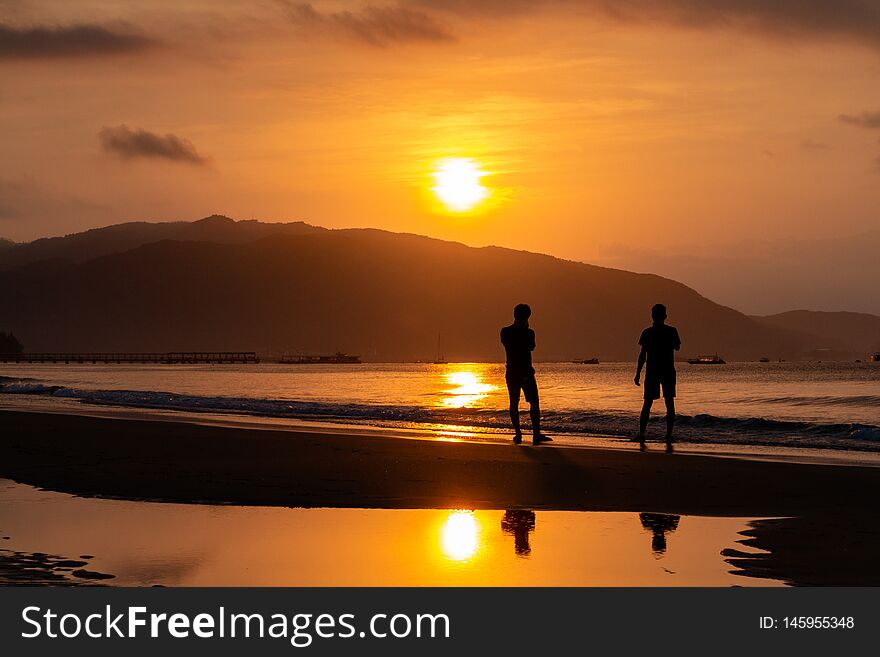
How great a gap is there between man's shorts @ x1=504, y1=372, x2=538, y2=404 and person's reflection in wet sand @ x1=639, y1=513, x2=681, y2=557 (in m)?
8.09

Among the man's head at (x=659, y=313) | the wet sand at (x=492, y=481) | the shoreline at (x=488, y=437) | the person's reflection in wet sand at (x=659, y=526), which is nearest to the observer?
the person's reflection in wet sand at (x=659, y=526)

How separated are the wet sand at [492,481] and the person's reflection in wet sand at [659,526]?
→ 15.6 inches

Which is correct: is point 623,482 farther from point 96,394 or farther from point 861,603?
point 96,394

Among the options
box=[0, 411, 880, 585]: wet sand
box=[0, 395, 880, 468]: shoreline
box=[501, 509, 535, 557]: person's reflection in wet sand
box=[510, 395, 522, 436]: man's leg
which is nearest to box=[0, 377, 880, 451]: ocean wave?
box=[0, 395, 880, 468]: shoreline

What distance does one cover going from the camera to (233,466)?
1480 cm

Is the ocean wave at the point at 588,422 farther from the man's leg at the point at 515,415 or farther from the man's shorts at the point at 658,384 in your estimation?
the man's leg at the point at 515,415

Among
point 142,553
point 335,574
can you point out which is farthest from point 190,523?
point 335,574

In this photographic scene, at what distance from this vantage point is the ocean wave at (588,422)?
20922mm

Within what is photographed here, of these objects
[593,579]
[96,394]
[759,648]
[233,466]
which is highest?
[96,394]

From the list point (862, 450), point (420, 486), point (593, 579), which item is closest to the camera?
point (593, 579)

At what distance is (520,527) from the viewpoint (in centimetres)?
962

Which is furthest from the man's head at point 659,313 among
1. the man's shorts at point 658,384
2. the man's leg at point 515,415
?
the man's leg at point 515,415

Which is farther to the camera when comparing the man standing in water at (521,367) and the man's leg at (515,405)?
the man's leg at (515,405)

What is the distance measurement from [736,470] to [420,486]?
4016 mm
